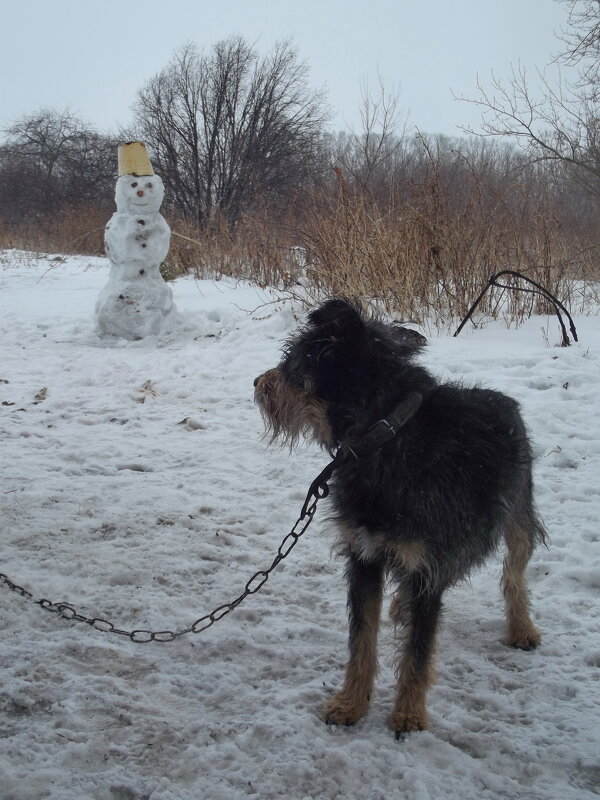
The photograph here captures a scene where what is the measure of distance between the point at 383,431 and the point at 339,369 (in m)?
0.36

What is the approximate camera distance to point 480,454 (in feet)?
8.00

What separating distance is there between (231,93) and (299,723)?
27119mm

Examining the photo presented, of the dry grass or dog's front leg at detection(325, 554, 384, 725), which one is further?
the dry grass

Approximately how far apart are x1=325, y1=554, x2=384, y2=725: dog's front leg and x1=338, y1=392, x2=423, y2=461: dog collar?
47 cm

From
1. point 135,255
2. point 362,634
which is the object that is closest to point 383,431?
point 362,634

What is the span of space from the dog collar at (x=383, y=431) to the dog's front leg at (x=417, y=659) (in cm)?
55

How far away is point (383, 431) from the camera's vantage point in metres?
2.27

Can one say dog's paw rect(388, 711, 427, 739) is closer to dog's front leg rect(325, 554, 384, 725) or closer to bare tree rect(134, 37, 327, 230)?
dog's front leg rect(325, 554, 384, 725)

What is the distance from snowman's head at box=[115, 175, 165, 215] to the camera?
30.3ft

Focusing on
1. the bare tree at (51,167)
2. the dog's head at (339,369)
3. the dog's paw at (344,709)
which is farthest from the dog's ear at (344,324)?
the bare tree at (51,167)

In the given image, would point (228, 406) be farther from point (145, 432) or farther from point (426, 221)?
point (426, 221)

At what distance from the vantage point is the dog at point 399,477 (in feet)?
7.63

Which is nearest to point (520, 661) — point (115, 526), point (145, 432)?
point (115, 526)

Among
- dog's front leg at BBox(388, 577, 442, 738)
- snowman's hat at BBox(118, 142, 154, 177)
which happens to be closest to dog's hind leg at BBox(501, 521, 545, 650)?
dog's front leg at BBox(388, 577, 442, 738)
